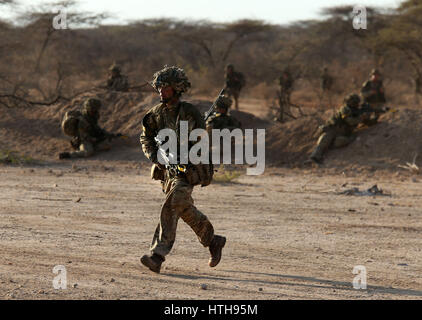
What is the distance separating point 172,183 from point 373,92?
10280mm

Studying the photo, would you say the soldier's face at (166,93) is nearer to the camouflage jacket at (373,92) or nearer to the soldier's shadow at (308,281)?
the soldier's shadow at (308,281)

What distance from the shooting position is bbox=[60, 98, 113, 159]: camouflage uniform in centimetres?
1355

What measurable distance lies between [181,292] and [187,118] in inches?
48.2

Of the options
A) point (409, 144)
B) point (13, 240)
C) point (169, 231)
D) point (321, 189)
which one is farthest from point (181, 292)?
point (409, 144)

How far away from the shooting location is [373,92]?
47.6 feet

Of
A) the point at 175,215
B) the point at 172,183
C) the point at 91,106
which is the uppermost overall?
the point at 91,106

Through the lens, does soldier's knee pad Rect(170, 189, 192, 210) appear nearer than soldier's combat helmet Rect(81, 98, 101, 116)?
Yes

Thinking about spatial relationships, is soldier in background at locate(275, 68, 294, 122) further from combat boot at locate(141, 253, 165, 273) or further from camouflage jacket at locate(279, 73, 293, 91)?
combat boot at locate(141, 253, 165, 273)

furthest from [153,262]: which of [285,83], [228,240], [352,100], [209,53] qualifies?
[209,53]

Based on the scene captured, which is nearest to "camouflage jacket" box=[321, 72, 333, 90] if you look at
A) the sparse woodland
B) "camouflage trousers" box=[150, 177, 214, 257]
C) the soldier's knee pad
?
the sparse woodland

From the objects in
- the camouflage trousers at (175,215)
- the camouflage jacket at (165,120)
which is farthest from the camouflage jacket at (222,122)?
the camouflage trousers at (175,215)

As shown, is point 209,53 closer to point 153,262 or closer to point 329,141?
point 329,141

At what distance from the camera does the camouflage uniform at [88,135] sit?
13.6m
